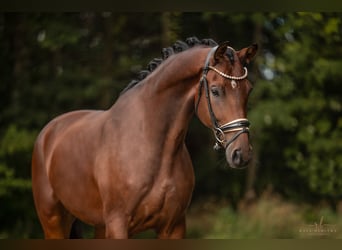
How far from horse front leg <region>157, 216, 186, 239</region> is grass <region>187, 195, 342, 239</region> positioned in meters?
4.18

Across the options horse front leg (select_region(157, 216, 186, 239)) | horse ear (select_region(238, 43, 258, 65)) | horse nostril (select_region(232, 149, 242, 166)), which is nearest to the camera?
horse nostril (select_region(232, 149, 242, 166))

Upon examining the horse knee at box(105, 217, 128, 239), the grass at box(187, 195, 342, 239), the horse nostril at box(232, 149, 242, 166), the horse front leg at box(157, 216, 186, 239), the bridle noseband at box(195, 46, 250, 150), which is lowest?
the grass at box(187, 195, 342, 239)

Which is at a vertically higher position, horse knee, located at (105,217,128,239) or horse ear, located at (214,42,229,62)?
horse ear, located at (214,42,229,62)

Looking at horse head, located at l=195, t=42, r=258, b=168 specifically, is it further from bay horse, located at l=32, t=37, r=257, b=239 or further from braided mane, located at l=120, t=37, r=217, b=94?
braided mane, located at l=120, t=37, r=217, b=94

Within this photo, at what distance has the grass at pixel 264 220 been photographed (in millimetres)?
7883

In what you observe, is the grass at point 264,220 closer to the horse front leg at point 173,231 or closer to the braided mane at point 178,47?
the horse front leg at point 173,231

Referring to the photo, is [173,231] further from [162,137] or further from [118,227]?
[162,137]

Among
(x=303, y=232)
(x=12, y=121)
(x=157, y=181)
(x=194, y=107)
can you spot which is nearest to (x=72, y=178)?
(x=157, y=181)

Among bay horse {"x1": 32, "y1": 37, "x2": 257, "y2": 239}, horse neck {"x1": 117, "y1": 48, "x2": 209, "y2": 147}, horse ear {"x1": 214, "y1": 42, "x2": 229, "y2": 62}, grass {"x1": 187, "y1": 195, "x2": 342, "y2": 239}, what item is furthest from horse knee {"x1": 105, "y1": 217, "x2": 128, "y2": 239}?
grass {"x1": 187, "y1": 195, "x2": 342, "y2": 239}

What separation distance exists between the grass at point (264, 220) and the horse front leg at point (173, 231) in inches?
165

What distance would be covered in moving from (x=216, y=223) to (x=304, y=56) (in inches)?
123

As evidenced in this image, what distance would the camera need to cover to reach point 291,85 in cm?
899

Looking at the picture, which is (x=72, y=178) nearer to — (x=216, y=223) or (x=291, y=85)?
(x=216, y=223)

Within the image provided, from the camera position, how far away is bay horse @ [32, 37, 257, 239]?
128 inches
